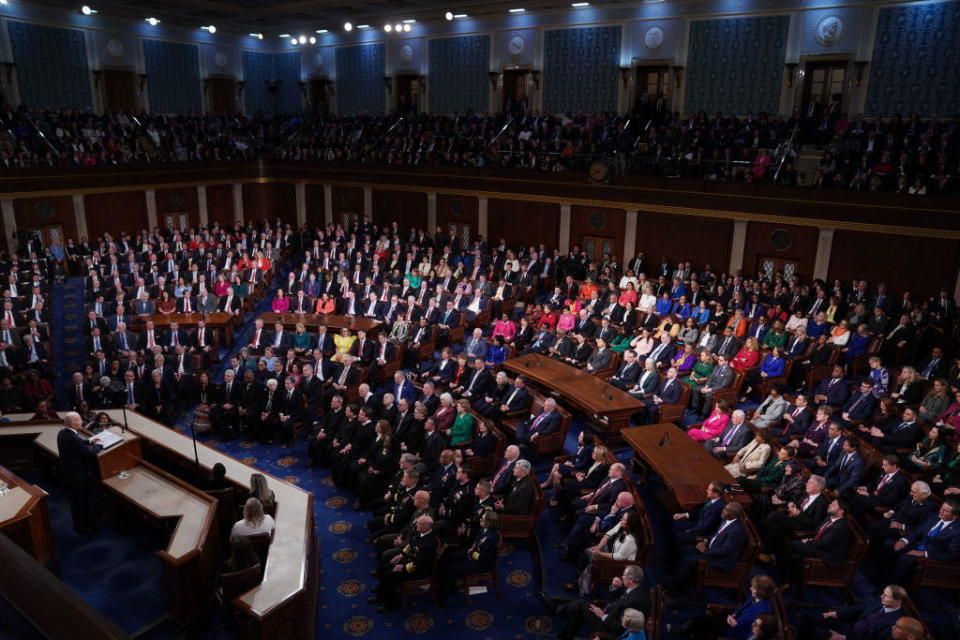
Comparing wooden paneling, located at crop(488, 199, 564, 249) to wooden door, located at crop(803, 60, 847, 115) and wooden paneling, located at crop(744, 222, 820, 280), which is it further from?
wooden door, located at crop(803, 60, 847, 115)

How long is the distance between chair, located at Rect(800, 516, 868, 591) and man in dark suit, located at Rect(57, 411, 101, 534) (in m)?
7.33

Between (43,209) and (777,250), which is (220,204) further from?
(777,250)

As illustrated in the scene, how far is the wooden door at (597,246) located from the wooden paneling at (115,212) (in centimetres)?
1447

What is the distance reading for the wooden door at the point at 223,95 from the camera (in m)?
27.5

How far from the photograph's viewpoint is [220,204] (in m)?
23.9

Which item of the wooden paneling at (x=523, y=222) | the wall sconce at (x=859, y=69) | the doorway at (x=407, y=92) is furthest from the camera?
the doorway at (x=407, y=92)

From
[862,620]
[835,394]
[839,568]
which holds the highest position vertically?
[835,394]

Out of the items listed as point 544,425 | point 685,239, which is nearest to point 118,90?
point 685,239

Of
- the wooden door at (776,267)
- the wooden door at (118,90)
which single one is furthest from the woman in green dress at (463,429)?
the wooden door at (118,90)

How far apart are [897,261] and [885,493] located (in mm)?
9063

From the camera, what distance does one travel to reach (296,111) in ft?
95.4

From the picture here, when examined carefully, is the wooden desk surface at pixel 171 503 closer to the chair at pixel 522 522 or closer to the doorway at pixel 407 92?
the chair at pixel 522 522

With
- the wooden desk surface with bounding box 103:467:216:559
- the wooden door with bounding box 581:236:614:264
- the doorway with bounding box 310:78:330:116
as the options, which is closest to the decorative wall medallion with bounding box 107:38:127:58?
the doorway with bounding box 310:78:330:116

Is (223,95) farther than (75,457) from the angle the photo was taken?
Yes
